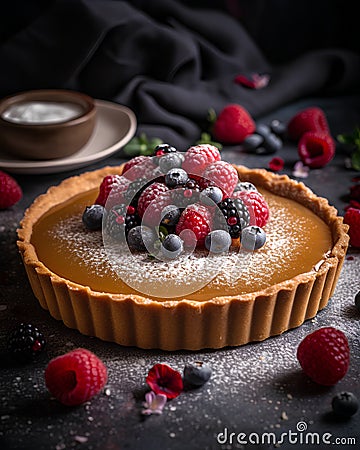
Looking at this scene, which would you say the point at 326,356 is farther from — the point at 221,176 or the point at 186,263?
the point at 221,176

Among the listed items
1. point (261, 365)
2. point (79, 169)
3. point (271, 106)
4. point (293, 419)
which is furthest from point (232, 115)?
point (293, 419)

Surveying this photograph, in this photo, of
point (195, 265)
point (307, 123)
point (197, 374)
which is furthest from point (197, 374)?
point (307, 123)

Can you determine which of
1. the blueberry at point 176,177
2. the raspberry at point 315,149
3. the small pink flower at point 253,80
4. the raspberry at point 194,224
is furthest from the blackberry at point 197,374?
the small pink flower at point 253,80

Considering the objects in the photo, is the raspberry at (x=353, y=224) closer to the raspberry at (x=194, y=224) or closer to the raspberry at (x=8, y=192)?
the raspberry at (x=194, y=224)

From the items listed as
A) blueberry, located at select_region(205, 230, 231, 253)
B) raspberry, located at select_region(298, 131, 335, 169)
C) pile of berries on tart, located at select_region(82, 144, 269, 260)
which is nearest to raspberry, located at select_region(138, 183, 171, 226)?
pile of berries on tart, located at select_region(82, 144, 269, 260)

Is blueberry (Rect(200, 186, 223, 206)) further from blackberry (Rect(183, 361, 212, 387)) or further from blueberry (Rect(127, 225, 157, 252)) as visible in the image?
blackberry (Rect(183, 361, 212, 387))

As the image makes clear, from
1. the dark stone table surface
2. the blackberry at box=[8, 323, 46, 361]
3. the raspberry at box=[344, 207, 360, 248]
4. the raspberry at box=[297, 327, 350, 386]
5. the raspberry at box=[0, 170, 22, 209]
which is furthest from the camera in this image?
the raspberry at box=[0, 170, 22, 209]
